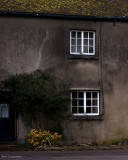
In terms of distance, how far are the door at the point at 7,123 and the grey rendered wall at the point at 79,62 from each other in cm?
52

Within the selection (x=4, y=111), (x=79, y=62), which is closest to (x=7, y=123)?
(x=4, y=111)

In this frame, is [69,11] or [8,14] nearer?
[8,14]

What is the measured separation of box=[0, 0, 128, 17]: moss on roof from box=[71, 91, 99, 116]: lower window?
3.92 m

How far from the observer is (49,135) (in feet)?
50.2

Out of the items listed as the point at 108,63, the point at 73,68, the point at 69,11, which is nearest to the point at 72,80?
the point at 73,68

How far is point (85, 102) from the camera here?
665 inches

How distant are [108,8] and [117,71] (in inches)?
138

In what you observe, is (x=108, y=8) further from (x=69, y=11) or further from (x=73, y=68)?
(x=73, y=68)

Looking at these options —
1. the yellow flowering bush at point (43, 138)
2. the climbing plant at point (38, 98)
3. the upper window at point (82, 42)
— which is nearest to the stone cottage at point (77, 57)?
the upper window at point (82, 42)

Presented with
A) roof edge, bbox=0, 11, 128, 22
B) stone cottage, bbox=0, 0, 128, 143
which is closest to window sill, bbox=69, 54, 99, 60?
stone cottage, bbox=0, 0, 128, 143

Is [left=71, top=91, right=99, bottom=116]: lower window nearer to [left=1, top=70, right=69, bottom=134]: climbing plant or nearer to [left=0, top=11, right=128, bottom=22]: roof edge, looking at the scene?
[left=1, top=70, right=69, bottom=134]: climbing plant

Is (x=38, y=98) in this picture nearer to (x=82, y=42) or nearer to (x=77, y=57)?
(x=77, y=57)

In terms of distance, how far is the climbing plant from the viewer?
15.4m

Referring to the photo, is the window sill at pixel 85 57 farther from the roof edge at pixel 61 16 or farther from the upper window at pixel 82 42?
the roof edge at pixel 61 16
